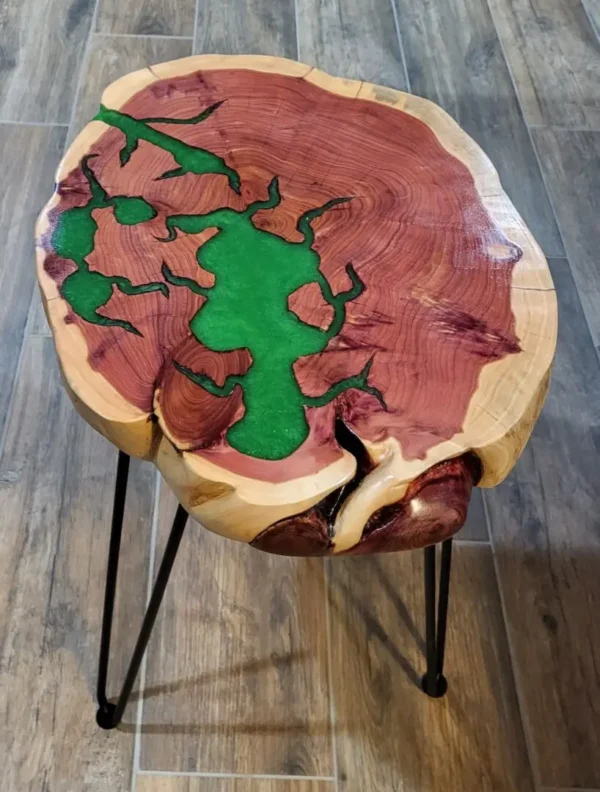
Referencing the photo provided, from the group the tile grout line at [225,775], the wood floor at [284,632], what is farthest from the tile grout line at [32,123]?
the tile grout line at [225,775]

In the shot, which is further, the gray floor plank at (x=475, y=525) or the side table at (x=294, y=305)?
the gray floor plank at (x=475, y=525)

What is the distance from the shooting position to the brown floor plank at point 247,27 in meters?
1.82

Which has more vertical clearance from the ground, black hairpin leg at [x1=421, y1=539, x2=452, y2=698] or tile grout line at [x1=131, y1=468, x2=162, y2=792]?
black hairpin leg at [x1=421, y1=539, x2=452, y2=698]

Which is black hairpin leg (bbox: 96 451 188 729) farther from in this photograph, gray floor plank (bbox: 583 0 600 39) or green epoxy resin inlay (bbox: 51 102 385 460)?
gray floor plank (bbox: 583 0 600 39)

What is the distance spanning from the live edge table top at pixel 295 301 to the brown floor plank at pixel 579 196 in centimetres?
75

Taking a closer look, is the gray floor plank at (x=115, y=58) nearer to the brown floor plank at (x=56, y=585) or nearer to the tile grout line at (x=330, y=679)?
the brown floor plank at (x=56, y=585)

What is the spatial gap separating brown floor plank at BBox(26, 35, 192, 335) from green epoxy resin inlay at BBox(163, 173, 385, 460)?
101cm

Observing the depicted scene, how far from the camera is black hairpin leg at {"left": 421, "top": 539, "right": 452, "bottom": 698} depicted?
81 cm

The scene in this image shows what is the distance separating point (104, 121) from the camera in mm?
781

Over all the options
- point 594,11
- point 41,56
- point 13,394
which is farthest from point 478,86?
point 13,394

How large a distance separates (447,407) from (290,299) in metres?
0.17

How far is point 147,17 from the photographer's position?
1.87m

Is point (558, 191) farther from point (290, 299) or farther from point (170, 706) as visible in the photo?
point (170, 706)

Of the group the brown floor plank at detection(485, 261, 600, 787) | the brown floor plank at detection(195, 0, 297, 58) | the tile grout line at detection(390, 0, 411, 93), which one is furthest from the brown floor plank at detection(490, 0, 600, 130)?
Result: the brown floor plank at detection(485, 261, 600, 787)
